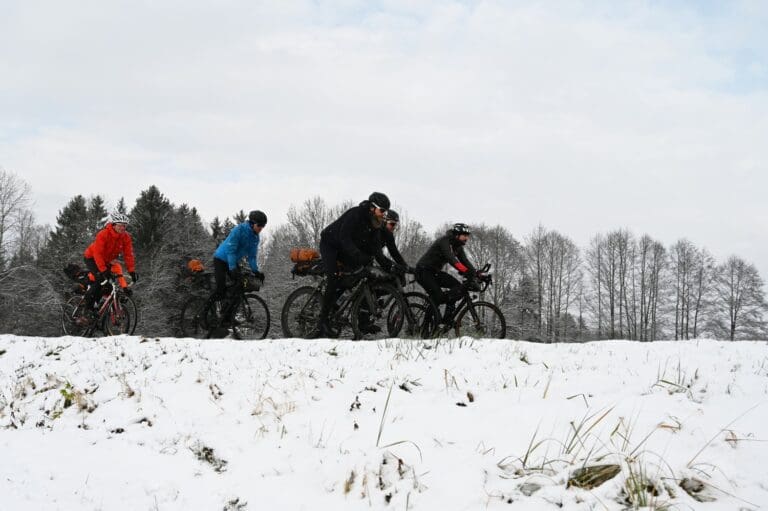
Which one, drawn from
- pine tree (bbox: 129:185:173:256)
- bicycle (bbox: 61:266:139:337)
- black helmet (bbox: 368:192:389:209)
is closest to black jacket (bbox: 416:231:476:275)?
black helmet (bbox: 368:192:389:209)

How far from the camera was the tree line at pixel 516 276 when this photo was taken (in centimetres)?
2703

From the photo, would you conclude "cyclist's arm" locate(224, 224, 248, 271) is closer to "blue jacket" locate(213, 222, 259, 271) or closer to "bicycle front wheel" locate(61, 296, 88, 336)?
"blue jacket" locate(213, 222, 259, 271)

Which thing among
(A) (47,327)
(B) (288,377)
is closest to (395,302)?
(B) (288,377)

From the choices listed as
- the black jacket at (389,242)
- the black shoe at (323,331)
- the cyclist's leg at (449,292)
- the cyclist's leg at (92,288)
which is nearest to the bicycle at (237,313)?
the black shoe at (323,331)

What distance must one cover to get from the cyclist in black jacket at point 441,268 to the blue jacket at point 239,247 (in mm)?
2988

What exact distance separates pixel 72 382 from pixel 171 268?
26119 mm

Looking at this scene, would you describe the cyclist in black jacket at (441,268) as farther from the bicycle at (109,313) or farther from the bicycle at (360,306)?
the bicycle at (109,313)

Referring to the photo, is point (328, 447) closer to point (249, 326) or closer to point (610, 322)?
point (249, 326)

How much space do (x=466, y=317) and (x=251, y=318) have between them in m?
3.92

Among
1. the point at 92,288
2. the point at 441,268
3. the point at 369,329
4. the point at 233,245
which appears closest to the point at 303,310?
the point at 369,329

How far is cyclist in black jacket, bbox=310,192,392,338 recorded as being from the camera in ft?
22.7

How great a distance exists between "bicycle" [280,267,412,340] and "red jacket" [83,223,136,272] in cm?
335

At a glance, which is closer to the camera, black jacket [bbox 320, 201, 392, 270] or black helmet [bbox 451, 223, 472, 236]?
black jacket [bbox 320, 201, 392, 270]

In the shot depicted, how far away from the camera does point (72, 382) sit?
207 inches
